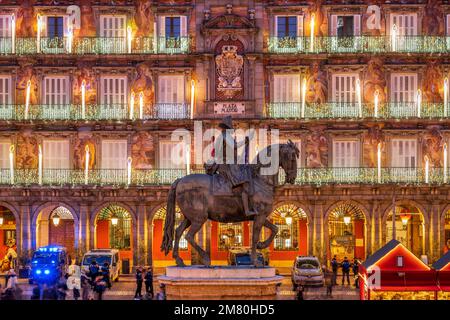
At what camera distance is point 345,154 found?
53000 millimetres

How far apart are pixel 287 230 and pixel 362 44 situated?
35.8 feet

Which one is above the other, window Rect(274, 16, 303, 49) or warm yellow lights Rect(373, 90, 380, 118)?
window Rect(274, 16, 303, 49)

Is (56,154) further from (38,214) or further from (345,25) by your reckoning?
(345,25)

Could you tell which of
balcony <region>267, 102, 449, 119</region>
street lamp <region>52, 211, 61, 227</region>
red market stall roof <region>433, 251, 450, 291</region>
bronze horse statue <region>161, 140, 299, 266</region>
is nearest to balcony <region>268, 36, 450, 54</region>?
balcony <region>267, 102, 449, 119</region>

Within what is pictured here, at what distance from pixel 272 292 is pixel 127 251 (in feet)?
89.4

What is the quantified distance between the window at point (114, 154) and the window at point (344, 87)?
11404mm

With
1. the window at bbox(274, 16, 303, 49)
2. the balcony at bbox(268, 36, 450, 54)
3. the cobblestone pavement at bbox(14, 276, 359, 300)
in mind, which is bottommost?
the cobblestone pavement at bbox(14, 276, 359, 300)

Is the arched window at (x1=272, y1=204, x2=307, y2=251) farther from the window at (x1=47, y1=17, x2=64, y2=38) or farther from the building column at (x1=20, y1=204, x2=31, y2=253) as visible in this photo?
the window at (x1=47, y1=17, x2=64, y2=38)

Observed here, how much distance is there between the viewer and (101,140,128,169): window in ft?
174

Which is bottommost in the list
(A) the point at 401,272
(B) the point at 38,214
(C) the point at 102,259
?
(C) the point at 102,259

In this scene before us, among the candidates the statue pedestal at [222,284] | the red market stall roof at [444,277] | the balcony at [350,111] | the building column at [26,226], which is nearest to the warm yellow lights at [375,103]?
the balcony at [350,111]

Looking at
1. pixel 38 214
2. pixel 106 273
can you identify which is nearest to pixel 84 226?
pixel 38 214

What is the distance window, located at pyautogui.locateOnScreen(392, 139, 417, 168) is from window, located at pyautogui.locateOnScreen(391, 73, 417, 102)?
2218mm

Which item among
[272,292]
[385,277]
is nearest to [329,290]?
[385,277]
